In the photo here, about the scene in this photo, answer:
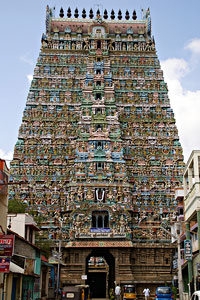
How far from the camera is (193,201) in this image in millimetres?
38969

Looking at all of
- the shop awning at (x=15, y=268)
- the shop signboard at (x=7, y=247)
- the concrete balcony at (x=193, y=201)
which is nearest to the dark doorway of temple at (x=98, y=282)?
the concrete balcony at (x=193, y=201)

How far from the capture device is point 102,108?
246 feet

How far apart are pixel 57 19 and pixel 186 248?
219 ft

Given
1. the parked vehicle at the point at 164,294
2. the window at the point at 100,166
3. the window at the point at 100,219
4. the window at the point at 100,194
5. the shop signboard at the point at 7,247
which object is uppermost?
the window at the point at 100,166

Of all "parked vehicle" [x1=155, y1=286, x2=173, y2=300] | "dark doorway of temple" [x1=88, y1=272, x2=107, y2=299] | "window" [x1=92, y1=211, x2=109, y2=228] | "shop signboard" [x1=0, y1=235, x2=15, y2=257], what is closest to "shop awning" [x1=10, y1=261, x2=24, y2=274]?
"shop signboard" [x1=0, y1=235, x2=15, y2=257]

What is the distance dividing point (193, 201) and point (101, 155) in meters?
31.3

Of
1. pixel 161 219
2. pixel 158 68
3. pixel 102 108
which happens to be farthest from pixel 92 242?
pixel 158 68

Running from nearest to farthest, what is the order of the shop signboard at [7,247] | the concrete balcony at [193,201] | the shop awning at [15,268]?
the shop signboard at [7,247], the shop awning at [15,268], the concrete balcony at [193,201]

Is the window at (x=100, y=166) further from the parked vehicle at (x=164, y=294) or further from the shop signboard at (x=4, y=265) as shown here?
the shop signboard at (x=4, y=265)

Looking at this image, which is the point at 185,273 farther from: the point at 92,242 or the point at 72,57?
the point at 72,57

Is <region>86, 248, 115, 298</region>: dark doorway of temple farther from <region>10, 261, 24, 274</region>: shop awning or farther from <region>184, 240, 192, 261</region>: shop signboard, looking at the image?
<region>10, 261, 24, 274</region>: shop awning

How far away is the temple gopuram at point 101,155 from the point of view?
62625mm

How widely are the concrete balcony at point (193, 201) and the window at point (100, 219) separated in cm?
2300

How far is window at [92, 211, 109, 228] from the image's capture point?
64.4 meters
